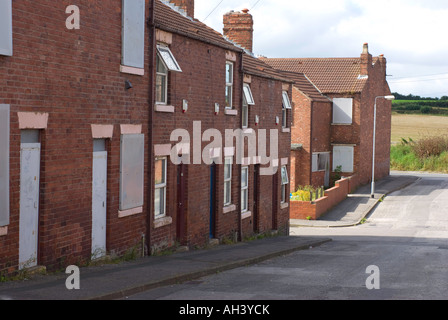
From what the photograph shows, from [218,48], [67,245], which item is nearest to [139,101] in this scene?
[67,245]

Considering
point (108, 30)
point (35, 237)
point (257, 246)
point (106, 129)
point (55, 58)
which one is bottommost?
point (257, 246)

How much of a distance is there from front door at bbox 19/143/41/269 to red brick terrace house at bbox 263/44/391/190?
3610 centimetres

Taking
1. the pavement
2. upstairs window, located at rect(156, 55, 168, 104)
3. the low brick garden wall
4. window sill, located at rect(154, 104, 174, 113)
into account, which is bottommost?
the low brick garden wall

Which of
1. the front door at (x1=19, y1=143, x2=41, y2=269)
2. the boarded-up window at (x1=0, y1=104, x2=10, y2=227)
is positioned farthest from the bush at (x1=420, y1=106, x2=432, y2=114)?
the boarded-up window at (x1=0, y1=104, x2=10, y2=227)

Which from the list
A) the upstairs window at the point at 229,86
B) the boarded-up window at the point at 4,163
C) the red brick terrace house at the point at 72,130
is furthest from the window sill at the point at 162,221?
the boarded-up window at the point at 4,163

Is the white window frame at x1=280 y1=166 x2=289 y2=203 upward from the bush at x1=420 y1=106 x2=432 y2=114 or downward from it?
downward

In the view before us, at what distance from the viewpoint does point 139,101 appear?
47.4 ft

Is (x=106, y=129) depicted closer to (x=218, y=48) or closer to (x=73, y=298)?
(x=73, y=298)

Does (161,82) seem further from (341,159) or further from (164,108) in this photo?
(341,159)

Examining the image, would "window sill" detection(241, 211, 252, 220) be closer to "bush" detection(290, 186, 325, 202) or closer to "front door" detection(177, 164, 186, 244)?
"front door" detection(177, 164, 186, 244)

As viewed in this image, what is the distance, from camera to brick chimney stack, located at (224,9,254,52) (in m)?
26.9

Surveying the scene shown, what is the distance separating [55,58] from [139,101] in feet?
10.8
